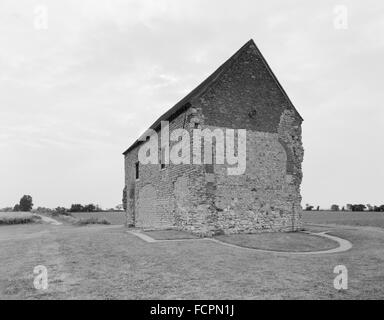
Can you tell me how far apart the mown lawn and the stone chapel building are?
3.26 m

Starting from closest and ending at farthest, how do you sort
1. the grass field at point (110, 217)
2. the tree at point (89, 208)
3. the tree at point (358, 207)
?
the grass field at point (110, 217)
the tree at point (358, 207)
the tree at point (89, 208)

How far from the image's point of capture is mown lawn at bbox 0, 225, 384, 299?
729cm

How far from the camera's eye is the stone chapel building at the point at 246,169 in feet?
54.6

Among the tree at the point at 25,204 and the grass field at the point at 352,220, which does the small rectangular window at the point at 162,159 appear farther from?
the tree at the point at 25,204

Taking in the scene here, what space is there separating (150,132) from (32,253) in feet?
42.6

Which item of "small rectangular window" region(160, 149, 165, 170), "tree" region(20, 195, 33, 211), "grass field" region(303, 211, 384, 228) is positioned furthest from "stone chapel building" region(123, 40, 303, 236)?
"tree" region(20, 195, 33, 211)

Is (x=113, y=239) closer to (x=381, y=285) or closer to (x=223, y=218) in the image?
(x=223, y=218)

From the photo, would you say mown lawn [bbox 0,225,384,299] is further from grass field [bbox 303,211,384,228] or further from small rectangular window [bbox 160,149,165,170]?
grass field [bbox 303,211,384,228]

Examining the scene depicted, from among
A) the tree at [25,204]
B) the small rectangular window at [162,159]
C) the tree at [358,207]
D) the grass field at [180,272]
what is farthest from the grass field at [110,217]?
the tree at [358,207]

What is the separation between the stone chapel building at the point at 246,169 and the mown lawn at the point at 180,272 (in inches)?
128

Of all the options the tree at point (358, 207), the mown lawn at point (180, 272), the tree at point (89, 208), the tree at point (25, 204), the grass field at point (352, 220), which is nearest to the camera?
the mown lawn at point (180, 272)
